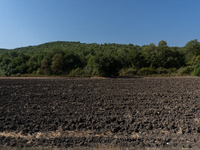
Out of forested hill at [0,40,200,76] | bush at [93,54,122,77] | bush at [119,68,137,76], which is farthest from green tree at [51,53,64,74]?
bush at [119,68,137,76]

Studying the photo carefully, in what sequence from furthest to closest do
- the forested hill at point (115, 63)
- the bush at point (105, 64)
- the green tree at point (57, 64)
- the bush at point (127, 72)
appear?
the green tree at point (57, 64) < the bush at point (127, 72) < the forested hill at point (115, 63) < the bush at point (105, 64)

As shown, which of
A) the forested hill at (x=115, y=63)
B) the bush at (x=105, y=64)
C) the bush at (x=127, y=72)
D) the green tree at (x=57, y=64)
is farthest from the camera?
the green tree at (x=57, y=64)

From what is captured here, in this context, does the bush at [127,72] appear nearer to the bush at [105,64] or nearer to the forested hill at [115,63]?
the forested hill at [115,63]

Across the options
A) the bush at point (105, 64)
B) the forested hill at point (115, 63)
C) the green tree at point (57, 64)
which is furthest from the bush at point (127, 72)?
the green tree at point (57, 64)

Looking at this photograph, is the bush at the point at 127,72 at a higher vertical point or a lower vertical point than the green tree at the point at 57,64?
lower

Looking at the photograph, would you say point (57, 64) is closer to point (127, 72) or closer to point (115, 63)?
point (115, 63)

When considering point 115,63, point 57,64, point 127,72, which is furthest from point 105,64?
point 57,64

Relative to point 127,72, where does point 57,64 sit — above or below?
above

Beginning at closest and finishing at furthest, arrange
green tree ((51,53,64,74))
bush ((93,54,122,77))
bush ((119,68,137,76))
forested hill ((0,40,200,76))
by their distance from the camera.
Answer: bush ((93,54,122,77)), forested hill ((0,40,200,76)), bush ((119,68,137,76)), green tree ((51,53,64,74))

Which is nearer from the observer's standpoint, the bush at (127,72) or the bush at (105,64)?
the bush at (105,64)

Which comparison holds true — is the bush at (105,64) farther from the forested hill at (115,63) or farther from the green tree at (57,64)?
the green tree at (57,64)

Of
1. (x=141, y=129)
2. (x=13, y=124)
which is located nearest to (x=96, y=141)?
(x=141, y=129)

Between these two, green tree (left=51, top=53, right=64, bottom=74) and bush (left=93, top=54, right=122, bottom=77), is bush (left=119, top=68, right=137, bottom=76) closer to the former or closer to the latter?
bush (left=93, top=54, right=122, bottom=77)

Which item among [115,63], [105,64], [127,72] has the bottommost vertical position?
[127,72]
